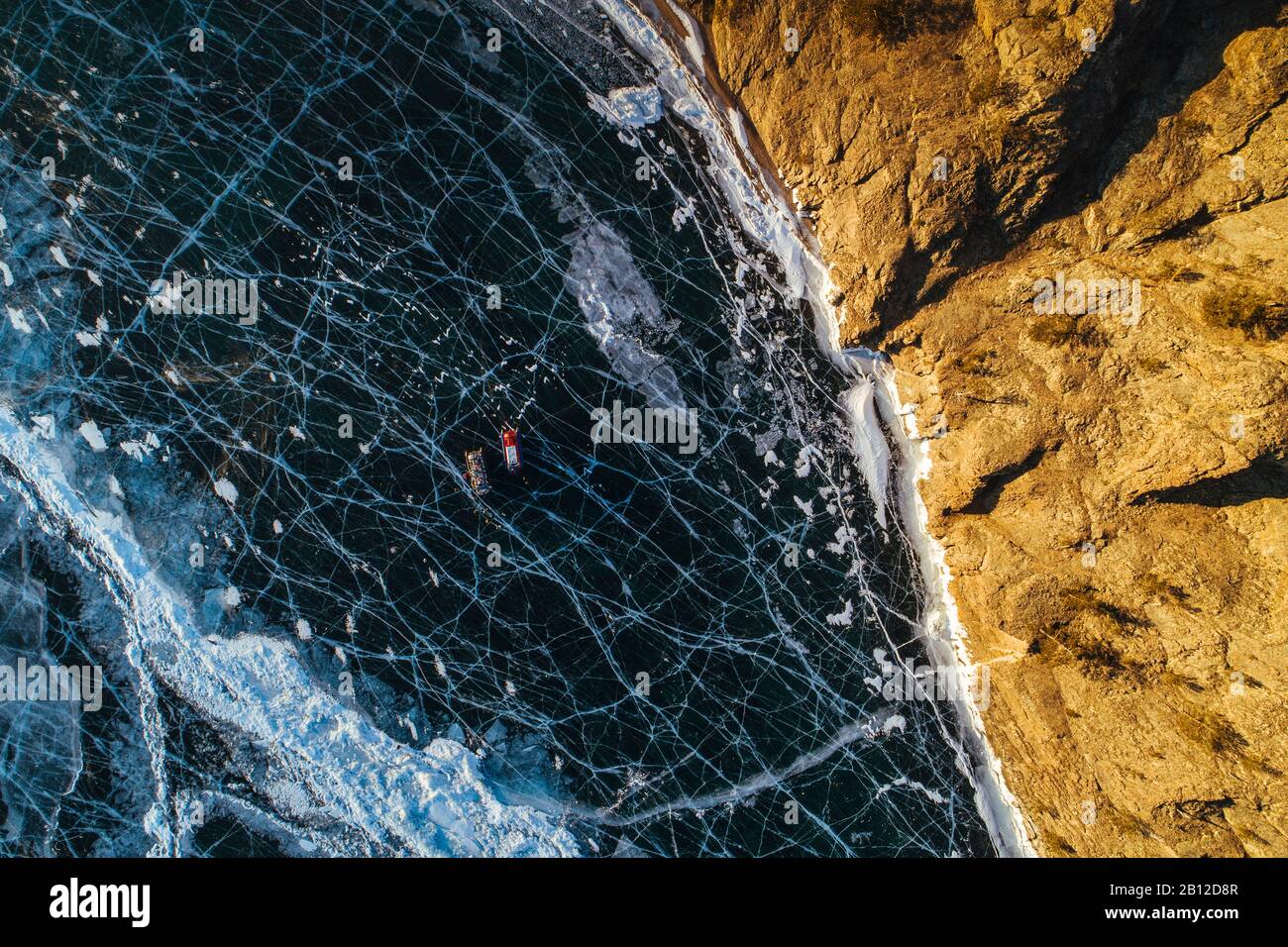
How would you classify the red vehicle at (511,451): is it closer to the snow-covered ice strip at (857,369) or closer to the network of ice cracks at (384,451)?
the network of ice cracks at (384,451)

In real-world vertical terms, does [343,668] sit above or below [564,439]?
below

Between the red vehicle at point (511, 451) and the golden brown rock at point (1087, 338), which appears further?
the red vehicle at point (511, 451)

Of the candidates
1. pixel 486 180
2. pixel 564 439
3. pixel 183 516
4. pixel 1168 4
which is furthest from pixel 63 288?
pixel 1168 4

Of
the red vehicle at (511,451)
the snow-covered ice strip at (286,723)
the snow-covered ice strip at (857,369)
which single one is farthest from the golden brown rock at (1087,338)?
the snow-covered ice strip at (286,723)

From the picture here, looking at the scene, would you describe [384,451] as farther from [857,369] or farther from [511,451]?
[857,369]

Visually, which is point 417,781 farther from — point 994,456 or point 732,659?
point 994,456

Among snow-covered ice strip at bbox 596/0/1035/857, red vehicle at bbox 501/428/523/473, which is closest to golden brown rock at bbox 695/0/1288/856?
snow-covered ice strip at bbox 596/0/1035/857
